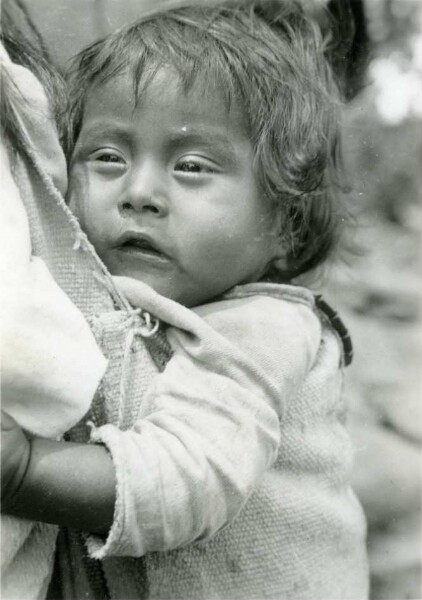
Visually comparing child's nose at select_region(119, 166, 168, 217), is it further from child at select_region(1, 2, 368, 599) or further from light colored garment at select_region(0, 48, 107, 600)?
light colored garment at select_region(0, 48, 107, 600)

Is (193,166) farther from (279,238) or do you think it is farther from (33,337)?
(33,337)

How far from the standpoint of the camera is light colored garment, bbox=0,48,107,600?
3.42 feet

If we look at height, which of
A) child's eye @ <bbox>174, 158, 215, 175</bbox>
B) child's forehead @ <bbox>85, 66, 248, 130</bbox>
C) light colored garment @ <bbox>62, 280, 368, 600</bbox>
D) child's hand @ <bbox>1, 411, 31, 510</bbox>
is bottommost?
light colored garment @ <bbox>62, 280, 368, 600</bbox>

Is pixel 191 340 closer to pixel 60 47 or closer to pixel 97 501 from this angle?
pixel 97 501

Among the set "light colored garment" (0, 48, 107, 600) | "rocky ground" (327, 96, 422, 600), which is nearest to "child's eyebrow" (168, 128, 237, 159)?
"light colored garment" (0, 48, 107, 600)

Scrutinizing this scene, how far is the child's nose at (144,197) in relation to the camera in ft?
4.65

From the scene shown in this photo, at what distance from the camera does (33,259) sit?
1.16 metres

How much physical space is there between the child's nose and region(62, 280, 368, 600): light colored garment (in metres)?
0.15

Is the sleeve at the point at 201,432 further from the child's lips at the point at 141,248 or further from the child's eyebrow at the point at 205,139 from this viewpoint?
the child's eyebrow at the point at 205,139

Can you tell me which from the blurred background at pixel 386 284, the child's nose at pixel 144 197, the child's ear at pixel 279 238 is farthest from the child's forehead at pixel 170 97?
the blurred background at pixel 386 284

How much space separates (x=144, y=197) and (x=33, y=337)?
44cm

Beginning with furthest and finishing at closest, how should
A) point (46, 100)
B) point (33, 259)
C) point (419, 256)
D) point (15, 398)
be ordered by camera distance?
point (419, 256) < point (46, 100) < point (33, 259) < point (15, 398)

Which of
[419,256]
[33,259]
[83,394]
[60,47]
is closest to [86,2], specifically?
[60,47]

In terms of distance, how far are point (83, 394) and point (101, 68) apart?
715mm
